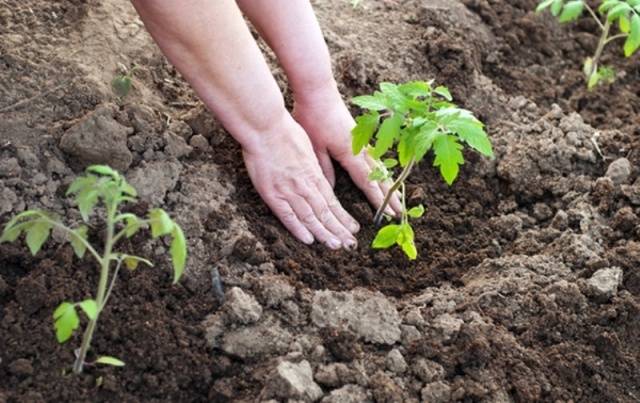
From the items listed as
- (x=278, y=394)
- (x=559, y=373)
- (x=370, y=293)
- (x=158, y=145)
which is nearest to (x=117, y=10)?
(x=158, y=145)

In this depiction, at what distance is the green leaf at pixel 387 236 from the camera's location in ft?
9.46

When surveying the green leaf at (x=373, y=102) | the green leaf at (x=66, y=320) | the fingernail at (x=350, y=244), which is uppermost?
the green leaf at (x=373, y=102)

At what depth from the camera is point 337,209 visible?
121 inches

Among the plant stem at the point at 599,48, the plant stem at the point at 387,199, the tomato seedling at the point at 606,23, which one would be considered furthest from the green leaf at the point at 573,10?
the plant stem at the point at 387,199

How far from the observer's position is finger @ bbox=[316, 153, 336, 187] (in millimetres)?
3168

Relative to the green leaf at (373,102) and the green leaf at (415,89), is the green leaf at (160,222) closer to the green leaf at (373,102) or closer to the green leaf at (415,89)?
the green leaf at (373,102)

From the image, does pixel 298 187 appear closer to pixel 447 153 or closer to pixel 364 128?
pixel 364 128

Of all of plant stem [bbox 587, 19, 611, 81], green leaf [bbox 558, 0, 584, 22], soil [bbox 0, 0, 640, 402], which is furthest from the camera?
plant stem [bbox 587, 19, 611, 81]

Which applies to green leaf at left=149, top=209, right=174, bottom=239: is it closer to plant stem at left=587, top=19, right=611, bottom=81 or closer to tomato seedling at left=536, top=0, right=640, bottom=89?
tomato seedling at left=536, top=0, right=640, bottom=89

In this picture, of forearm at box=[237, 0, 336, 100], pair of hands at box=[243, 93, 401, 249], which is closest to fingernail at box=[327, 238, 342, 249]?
pair of hands at box=[243, 93, 401, 249]

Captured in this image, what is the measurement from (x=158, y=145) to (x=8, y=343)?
2.51 feet

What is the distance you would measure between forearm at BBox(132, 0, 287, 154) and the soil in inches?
7.4

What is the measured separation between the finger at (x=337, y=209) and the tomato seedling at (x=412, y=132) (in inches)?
5.7

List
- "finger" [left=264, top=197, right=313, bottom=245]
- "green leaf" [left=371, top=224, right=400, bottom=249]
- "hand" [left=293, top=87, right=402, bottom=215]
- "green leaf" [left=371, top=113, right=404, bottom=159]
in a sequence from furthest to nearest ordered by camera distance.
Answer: "hand" [left=293, top=87, right=402, bottom=215]
"finger" [left=264, top=197, right=313, bottom=245]
"green leaf" [left=371, top=224, right=400, bottom=249]
"green leaf" [left=371, top=113, right=404, bottom=159]
